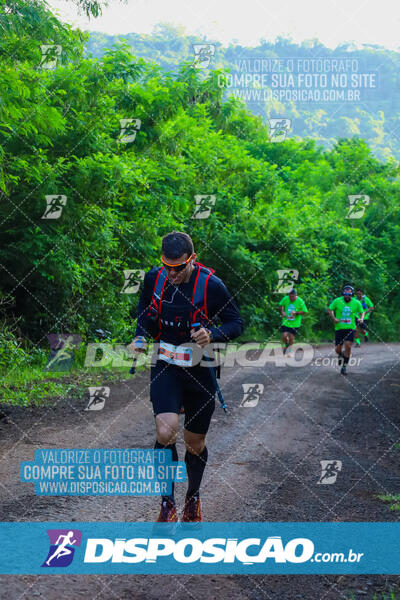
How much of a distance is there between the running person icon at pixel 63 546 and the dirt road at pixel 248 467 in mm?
316

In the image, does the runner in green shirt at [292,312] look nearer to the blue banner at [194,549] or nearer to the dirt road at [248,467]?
the dirt road at [248,467]

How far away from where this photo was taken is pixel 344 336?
16.0 metres

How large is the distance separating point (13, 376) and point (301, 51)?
126m

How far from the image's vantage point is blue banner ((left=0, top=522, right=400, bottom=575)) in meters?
4.47

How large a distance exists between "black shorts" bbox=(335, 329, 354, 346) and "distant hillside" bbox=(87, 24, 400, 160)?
50.9 metres

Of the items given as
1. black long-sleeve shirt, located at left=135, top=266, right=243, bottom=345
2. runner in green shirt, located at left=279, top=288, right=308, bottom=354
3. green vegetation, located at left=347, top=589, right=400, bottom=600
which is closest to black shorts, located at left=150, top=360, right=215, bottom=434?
black long-sleeve shirt, located at left=135, top=266, right=243, bottom=345

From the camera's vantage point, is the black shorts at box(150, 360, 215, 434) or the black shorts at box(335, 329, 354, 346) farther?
the black shorts at box(335, 329, 354, 346)

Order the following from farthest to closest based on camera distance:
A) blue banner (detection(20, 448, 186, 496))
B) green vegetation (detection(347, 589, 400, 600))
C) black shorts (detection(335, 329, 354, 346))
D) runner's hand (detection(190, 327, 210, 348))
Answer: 1. black shorts (detection(335, 329, 354, 346))
2. blue banner (detection(20, 448, 186, 496))
3. runner's hand (detection(190, 327, 210, 348))
4. green vegetation (detection(347, 589, 400, 600))

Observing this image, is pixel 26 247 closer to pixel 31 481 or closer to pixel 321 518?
pixel 31 481

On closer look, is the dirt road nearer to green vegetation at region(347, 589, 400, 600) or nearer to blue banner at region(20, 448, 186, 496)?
green vegetation at region(347, 589, 400, 600)

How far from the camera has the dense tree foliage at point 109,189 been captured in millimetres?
11156

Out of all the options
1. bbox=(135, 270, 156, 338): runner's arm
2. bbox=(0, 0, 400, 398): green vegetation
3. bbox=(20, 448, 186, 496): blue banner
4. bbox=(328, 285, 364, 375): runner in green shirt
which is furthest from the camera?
bbox=(328, 285, 364, 375): runner in green shirt

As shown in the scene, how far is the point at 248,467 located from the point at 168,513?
2.36 meters

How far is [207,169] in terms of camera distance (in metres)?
21.7
